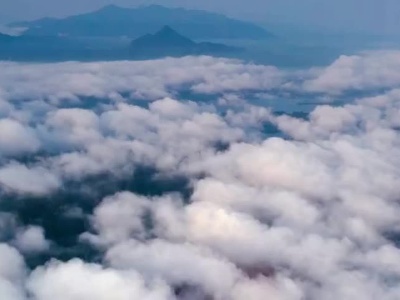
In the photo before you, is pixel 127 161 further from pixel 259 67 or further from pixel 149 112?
pixel 259 67

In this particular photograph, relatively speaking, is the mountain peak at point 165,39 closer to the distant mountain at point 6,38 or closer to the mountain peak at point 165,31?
the mountain peak at point 165,31

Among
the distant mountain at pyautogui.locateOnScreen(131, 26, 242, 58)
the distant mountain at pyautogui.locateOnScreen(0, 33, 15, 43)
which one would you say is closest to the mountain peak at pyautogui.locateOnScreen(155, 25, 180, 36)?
the distant mountain at pyautogui.locateOnScreen(131, 26, 242, 58)

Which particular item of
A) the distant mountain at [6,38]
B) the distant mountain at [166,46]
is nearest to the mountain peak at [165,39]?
the distant mountain at [166,46]

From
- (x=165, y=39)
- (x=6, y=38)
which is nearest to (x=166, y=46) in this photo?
(x=165, y=39)

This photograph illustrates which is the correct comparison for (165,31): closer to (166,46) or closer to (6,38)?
(166,46)

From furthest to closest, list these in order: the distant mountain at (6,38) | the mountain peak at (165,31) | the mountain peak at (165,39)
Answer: the mountain peak at (165,31), the mountain peak at (165,39), the distant mountain at (6,38)

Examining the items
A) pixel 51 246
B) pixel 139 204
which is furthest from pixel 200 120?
pixel 51 246

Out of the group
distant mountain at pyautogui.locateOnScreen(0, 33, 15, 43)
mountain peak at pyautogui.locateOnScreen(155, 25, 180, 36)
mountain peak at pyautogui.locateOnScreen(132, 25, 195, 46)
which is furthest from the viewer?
mountain peak at pyautogui.locateOnScreen(155, 25, 180, 36)

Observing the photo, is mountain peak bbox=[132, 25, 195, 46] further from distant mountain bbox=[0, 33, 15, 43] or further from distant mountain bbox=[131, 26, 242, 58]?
distant mountain bbox=[0, 33, 15, 43]
